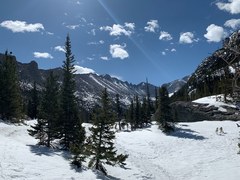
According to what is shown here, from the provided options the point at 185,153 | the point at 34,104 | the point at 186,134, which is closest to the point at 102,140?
the point at 185,153

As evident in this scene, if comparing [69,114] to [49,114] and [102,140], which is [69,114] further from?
[102,140]

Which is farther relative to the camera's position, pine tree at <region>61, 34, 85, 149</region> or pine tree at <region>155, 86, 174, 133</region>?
pine tree at <region>155, 86, 174, 133</region>

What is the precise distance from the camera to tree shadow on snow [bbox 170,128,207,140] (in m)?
45.7

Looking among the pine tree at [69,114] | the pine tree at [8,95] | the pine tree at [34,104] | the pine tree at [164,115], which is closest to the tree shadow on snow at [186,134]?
the pine tree at [164,115]

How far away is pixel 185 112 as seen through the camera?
2623 inches

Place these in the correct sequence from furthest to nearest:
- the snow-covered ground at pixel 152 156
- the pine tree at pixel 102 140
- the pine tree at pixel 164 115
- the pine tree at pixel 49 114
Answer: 1. the pine tree at pixel 164 115
2. the pine tree at pixel 49 114
3. the pine tree at pixel 102 140
4. the snow-covered ground at pixel 152 156

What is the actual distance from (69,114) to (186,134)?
869 inches

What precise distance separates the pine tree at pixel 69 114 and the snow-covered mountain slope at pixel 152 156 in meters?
2.97

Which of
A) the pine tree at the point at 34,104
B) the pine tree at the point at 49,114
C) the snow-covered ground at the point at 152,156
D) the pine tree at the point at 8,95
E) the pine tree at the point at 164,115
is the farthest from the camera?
the pine tree at the point at 34,104

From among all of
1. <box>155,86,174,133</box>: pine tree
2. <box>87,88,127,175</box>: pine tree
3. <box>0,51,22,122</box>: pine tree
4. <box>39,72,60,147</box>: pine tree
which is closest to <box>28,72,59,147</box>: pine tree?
<box>39,72,60,147</box>: pine tree

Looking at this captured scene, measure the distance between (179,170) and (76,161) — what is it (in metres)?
12.2

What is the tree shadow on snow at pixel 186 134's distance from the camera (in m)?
45.7

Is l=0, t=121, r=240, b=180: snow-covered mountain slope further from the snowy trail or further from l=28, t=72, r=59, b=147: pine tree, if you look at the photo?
l=28, t=72, r=59, b=147: pine tree

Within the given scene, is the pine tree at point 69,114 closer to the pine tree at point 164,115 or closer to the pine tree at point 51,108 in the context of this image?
the pine tree at point 51,108
